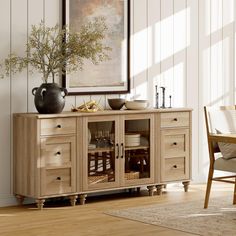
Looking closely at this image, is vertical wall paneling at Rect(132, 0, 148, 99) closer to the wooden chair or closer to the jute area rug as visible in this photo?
the wooden chair

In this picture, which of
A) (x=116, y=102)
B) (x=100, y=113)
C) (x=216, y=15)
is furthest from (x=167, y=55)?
(x=100, y=113)

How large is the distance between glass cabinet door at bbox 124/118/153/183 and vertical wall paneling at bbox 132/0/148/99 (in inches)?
20.5

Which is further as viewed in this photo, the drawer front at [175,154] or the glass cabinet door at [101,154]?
the drawer front at [175,154]

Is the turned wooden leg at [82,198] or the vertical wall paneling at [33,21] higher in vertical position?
the vertical wall paneling at [33,21]

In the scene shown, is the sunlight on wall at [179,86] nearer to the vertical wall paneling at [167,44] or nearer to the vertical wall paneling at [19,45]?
the vertical wall paneling at [167,44]

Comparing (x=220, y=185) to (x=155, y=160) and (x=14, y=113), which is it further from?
(x=14, y=113)

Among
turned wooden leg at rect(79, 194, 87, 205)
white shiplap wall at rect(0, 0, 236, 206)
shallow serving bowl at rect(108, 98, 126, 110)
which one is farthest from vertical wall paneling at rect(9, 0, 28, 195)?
shallow serving bowl at rect(108, 98, 126, 110)

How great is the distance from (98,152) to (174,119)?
3.06 feet

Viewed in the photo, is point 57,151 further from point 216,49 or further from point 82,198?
point 216,49

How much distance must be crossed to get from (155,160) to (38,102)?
1.39m

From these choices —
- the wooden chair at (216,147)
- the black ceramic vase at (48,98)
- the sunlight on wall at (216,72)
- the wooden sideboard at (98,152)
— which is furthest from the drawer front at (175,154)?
the black ceramic vase at (48,98)

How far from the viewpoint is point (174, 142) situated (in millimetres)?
7449

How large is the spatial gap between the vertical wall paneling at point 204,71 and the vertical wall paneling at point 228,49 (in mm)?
237

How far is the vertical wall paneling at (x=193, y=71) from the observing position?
8.03 metres
